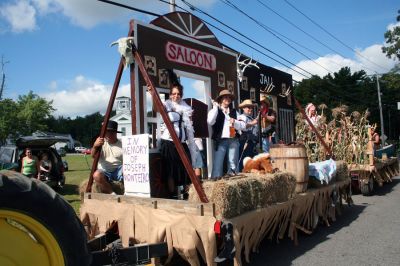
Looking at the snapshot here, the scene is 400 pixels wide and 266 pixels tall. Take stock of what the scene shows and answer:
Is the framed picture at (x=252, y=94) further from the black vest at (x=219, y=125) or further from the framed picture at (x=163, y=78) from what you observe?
the framed picture at (x=163, y=78)

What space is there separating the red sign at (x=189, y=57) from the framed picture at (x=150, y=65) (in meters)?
0.39

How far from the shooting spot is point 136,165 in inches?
200

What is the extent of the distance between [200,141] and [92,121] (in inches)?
4690

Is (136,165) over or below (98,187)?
over

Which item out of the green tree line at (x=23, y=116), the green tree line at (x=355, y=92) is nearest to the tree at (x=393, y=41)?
the green tree line at (x=355, y=92)

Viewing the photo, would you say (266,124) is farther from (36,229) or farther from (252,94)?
(36,229)

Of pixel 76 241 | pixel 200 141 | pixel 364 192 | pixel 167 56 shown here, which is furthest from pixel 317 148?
pixel 76 241

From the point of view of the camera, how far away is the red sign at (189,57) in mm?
6391

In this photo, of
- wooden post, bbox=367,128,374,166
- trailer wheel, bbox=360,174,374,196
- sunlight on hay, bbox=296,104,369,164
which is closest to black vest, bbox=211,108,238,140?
sunlight on hay, bbox=296,104,369,164

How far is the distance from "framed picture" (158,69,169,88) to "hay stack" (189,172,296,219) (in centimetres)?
215

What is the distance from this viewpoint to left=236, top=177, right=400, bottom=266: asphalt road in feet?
16.0

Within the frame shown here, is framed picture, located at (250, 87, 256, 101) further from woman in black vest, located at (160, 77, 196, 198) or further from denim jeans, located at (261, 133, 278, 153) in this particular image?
woman in black vest, located at (160, 77, 196, 198)

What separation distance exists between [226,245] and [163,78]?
3.16m

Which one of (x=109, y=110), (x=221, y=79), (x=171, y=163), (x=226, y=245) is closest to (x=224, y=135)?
(x=171, y=163)
